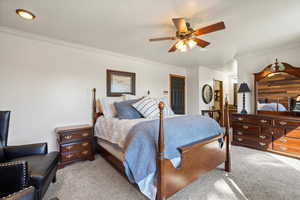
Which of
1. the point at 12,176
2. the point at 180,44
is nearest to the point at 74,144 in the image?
the point at 12,176

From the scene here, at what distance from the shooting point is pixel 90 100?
126 inches

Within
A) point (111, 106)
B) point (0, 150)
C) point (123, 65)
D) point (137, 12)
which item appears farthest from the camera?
point (123, 65)

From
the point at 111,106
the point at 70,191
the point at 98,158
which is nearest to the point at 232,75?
the point at 111,106

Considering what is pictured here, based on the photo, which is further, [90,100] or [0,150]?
[90,100]

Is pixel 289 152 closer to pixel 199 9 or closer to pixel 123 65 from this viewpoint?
pixel 199 9

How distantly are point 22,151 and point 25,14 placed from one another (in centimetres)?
190

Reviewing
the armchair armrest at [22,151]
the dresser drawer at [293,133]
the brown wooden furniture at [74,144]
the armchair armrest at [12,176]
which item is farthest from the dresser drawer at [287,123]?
the armchair armrest at [22,151]

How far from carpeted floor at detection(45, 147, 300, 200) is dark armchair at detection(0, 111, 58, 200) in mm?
456

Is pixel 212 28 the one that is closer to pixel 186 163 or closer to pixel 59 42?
pixel 186 163

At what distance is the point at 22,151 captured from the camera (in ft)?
5.97

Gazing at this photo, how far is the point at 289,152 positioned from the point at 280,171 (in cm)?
87

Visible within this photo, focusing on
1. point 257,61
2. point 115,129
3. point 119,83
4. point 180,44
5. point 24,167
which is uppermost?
point 257,61

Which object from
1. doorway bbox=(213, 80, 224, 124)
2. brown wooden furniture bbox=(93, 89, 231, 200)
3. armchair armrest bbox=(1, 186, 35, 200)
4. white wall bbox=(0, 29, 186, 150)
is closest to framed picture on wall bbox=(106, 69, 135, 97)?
white wall bbox=(0, 29, 186, 150)

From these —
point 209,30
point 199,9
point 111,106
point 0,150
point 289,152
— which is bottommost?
point 289,152
